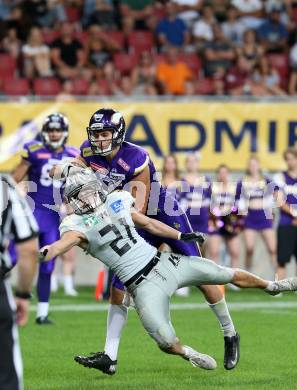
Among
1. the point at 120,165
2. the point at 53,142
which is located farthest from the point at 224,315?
the point at 53,142

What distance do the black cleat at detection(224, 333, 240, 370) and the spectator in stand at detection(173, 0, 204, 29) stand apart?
34.6 feet

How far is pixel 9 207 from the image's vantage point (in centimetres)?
487

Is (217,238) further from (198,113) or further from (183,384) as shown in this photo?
(183,384)

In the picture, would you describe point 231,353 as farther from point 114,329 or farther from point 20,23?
point 20,23

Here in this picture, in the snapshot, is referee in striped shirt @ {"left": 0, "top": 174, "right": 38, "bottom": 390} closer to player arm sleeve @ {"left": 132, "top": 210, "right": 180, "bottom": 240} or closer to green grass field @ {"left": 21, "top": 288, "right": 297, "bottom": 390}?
player arm sleeve @ {"left": 132, "top": 210, "right": 180, "bottom": 240}

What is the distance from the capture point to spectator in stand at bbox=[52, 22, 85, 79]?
1595 centimetres

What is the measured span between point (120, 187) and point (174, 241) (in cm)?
59

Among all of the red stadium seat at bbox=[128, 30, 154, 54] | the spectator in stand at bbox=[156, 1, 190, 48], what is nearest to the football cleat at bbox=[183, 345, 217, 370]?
the red stadium seat at bbox=[128, 30, 154, 54]

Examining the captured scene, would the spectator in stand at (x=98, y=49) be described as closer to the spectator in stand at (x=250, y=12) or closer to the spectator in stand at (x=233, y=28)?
the spectator in stand at (x=233, y=28)

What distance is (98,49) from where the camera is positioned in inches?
645

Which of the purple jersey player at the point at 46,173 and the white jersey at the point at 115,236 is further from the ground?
the white jersey at the point at 115,236

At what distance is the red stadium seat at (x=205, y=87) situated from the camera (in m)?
16.0

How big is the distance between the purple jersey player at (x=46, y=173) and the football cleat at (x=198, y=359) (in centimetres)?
386

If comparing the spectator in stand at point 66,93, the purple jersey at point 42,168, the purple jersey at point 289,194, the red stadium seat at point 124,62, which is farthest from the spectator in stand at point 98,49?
the purple jersey at point 42,168
